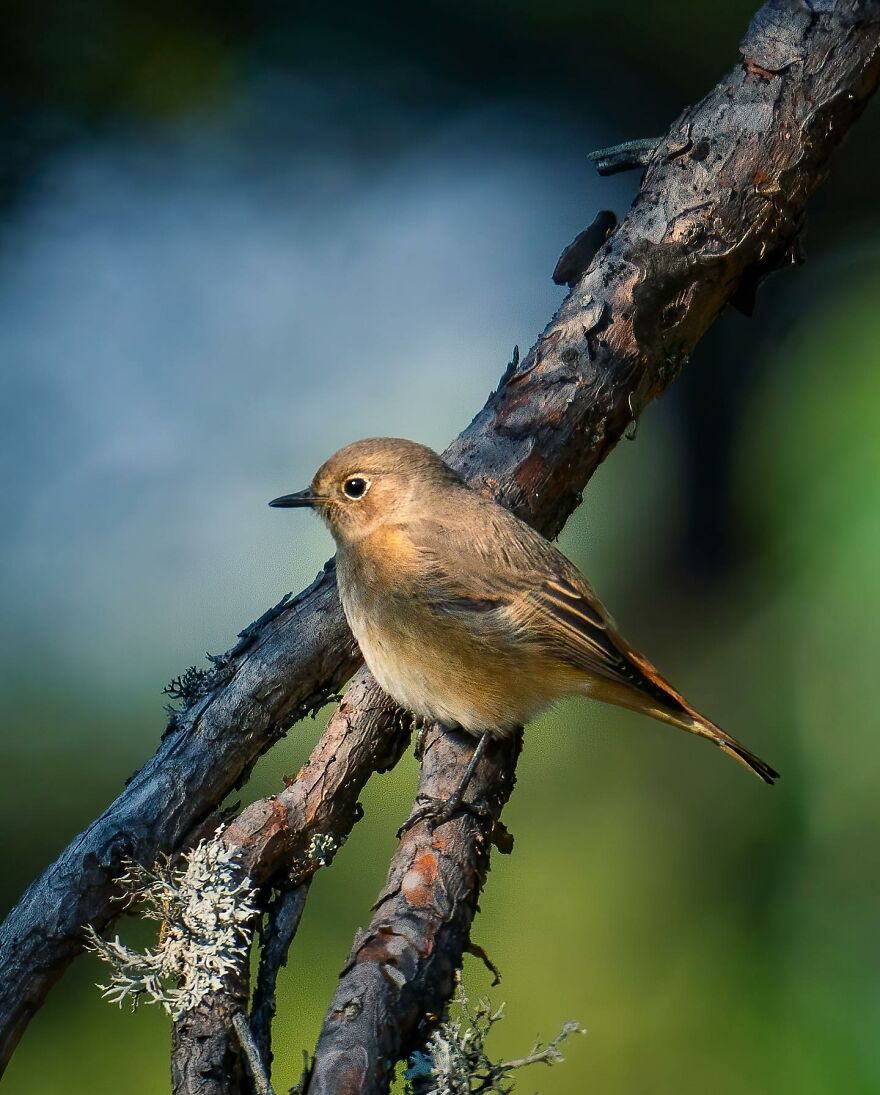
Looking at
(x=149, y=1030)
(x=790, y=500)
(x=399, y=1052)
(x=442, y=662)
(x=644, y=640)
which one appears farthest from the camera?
(x=644, y=640)

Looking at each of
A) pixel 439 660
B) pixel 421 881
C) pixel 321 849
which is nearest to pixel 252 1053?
pixel 421 881

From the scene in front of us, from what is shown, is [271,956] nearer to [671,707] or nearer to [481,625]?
[481,625]

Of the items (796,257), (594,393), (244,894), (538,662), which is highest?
(796,257)

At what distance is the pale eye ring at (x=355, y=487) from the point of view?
11.4ft

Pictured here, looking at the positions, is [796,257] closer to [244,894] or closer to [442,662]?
[442,662]

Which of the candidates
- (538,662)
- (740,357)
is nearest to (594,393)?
(538,662)

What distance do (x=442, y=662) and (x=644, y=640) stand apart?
2.04 m

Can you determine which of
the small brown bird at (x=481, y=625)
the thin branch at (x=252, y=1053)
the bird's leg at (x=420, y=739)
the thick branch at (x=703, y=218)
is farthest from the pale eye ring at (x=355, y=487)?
the thin branch at (x=252, y=1053)

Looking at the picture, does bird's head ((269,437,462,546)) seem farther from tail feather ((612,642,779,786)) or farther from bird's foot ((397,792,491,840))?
bird's foot ((397,792,491,840))

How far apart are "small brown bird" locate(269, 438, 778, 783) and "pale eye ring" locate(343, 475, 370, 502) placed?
9.4 inches

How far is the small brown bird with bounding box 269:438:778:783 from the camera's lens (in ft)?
9.87

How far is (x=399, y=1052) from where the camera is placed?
2057mm

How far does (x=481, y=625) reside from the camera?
310 cm

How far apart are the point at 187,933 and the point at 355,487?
158 cm
